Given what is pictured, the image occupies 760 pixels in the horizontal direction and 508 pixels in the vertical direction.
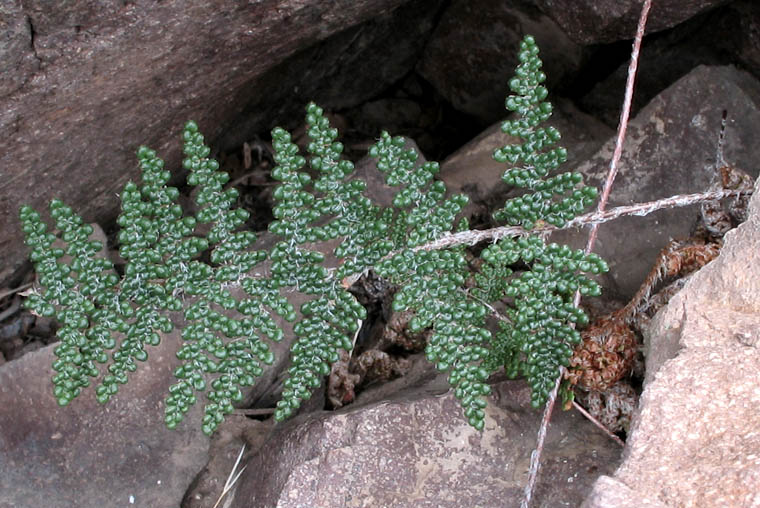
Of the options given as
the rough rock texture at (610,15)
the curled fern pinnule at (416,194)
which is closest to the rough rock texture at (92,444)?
the curled fern pinnule at (416,194)

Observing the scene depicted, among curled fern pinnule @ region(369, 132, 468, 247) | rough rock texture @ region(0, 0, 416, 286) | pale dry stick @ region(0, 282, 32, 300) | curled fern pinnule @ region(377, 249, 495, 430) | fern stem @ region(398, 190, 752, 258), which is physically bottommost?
pale dry stick @ region(0, 282, 32, 300)

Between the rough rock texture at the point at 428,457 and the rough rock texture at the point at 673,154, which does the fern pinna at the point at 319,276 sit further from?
the rough rock texture at the point at 673,154

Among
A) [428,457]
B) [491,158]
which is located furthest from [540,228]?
[491,158]

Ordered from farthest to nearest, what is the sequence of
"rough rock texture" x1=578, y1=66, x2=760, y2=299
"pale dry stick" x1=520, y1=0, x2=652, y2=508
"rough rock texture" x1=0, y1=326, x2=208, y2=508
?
"rough rock texture" x1=578, y1=66, x2=760, y2=299, "rough rock texture" x1=0, y1=326, x2=208, y2=508, "pale dry stick" x1=520, y1=0, x2=652, y2=508

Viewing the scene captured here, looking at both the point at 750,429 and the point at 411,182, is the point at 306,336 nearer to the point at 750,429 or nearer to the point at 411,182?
the point at 411,182

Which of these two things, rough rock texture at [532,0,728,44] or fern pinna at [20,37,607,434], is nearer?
fern pinna at [20,37,607,434]

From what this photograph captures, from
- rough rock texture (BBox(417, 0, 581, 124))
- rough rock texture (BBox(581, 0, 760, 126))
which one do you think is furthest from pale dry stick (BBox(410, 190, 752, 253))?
rough rock texture (BBox(417, 0, 581, 124))

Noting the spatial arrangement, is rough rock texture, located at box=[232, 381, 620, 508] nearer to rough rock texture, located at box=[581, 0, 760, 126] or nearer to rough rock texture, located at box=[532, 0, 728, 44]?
rough rock texture, located at box=[532, 0, 728, 44]
